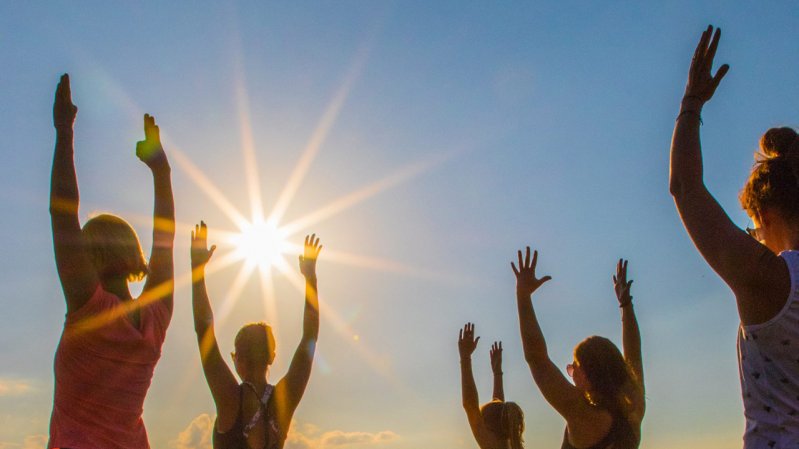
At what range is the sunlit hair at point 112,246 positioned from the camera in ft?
12.6

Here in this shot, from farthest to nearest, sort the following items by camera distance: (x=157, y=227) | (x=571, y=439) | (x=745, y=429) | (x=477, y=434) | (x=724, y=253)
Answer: (x=477, y=434) < (x=571, y=439) < (x=157, y=227) < (x=745, y=429) < (x=724, y=253)

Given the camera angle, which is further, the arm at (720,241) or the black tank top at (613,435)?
the black tank top at (613,435)

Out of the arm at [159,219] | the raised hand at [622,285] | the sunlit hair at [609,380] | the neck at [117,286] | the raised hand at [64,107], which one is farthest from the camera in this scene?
the raised hand at [622,285]

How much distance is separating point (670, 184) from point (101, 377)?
10.1ft

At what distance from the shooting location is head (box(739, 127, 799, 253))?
2996 mm

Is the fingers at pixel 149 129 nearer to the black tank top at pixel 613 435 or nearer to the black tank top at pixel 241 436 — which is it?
the black tank top at pixel 241 436

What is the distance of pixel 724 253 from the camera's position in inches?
109

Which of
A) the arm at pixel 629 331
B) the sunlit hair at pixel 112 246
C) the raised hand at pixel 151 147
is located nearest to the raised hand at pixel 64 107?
the sunlit hair at pixel 112 246

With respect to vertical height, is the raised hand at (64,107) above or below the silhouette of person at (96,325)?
above

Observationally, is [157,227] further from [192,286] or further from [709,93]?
[709,93]

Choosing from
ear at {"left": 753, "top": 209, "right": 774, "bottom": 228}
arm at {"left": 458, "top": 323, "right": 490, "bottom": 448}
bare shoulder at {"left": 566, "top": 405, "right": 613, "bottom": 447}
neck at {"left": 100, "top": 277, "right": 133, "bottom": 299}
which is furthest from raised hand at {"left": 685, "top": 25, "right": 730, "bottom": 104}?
arm at {"left": 458, "top": 323, "right": 490, "bottom": 448}

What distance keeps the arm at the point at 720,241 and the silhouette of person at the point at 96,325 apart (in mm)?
2969

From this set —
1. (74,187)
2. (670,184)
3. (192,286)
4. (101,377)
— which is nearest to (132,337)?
(101,377)

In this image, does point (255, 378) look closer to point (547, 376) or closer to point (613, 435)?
point (547, 376)
